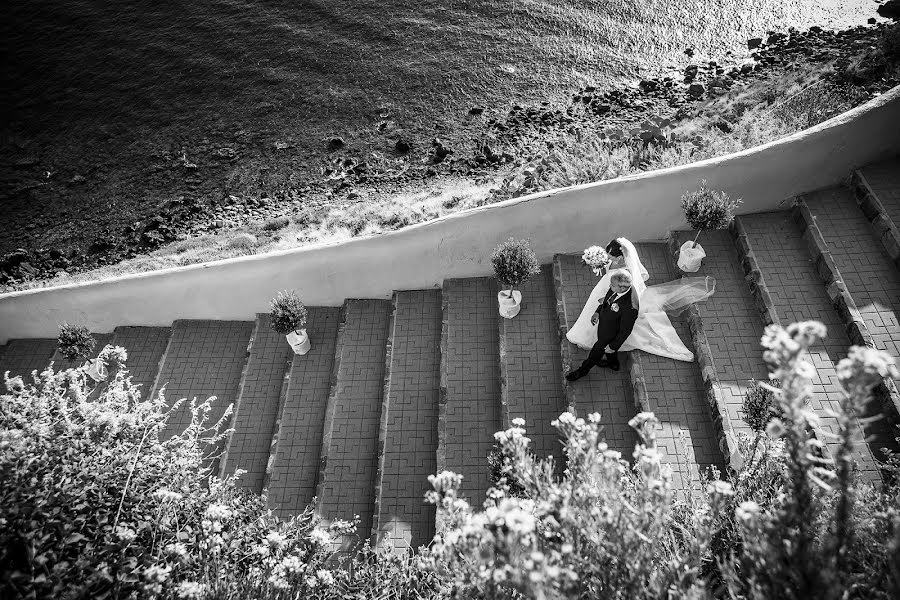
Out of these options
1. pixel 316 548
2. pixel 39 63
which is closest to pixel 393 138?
pixel 316 548

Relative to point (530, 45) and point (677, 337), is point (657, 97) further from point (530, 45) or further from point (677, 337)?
point (677, 337)

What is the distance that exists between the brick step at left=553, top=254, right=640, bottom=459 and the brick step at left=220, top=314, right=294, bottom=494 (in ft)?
12.5

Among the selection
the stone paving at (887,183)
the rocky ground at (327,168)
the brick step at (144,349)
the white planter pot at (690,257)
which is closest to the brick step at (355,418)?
the brick step at (144,349)

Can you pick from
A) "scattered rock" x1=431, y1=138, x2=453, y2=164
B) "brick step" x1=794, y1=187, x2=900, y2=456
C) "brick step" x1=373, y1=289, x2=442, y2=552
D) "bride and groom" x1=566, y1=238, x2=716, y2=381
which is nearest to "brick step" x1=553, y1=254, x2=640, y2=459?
"bride and groom" x1=566, y1=238, x2=716, y2=381

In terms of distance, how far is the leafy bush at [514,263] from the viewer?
691 cm

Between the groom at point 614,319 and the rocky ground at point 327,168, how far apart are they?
5.85 metres

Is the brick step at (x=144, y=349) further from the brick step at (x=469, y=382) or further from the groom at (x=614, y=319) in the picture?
the groom at (x=614, y=319)

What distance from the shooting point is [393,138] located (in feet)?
43.2

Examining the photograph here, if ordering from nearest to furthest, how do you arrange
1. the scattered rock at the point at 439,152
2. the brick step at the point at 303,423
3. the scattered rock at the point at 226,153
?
the brick step at the point at 303,423
the scattered rock at the point at 439,152
the scattered rock at the point at 226,153

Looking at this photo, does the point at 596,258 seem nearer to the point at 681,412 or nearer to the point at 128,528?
the point at 681,412

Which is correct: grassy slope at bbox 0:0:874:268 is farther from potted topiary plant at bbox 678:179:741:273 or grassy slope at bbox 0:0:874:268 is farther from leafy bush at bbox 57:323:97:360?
potted topiary plant at bbox 678:179:741:273

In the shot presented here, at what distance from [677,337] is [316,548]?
4.62m

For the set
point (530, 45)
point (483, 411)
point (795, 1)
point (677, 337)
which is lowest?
point (483, 411)

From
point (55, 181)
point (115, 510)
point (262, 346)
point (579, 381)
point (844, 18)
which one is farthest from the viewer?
point (844, 18)
